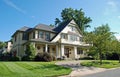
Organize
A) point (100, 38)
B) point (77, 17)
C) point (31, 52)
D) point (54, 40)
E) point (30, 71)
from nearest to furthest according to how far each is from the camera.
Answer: point (30, 71), point (100, 38), point (31, 52), point (54, 40), point (77, 17)

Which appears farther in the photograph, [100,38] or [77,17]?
[77,17]

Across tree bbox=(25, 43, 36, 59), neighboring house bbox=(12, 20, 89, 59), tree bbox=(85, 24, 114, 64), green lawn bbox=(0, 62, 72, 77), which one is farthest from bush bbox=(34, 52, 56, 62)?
green lawn bbox=(0, 62, 72, 77)

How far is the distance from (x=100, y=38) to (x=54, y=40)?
42.1ft

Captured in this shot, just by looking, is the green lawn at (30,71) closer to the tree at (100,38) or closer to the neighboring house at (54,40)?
the tree at (100,38)

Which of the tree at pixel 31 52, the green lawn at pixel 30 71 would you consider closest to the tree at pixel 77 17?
the tree at pixel 31 52

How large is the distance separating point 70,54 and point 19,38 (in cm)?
1241

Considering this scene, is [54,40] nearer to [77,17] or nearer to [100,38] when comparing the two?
[100,38]

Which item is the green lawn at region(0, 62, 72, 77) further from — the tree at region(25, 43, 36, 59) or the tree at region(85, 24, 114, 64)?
the tree at region(25, 43, 36, 59)

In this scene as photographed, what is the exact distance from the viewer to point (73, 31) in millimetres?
41250

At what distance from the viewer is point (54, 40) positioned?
121 feet

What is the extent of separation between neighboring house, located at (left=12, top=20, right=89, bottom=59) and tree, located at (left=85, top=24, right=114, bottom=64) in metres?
8.88

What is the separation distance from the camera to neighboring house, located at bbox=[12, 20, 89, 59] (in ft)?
117

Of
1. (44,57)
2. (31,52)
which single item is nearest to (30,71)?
(44,57)

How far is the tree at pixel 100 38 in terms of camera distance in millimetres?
26719
